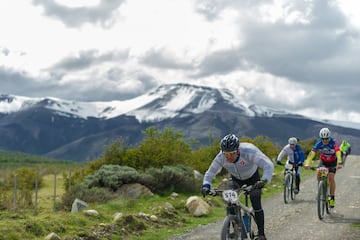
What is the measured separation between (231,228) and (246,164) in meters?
1.34

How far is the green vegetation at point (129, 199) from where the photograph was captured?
1261cm

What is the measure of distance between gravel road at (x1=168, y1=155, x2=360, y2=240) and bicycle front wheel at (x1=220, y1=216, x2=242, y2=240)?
3.71 metres

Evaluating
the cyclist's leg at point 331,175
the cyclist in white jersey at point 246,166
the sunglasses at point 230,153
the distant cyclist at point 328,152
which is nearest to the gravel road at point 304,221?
the cyclist's leg at point 331,175

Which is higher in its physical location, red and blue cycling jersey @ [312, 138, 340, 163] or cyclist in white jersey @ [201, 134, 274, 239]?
red and blue cycling jersey @ [312, 138, 340, 163]

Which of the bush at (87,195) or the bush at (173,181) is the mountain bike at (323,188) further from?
the bush at (87,195)

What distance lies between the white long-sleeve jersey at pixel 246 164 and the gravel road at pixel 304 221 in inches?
131

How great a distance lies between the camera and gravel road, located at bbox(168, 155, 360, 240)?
40.0 ft

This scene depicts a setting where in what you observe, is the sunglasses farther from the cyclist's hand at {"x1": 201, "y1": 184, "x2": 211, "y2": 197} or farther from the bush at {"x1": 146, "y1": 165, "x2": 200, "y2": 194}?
the bush at {"x1": 146, "y1": 165, "x2": 200, "y2": 194}

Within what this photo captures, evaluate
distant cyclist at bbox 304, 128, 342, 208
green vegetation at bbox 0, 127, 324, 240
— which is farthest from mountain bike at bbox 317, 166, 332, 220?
green vegetation at bbox 0, 127, 324, 240

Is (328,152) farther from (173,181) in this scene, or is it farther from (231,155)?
(173,181)

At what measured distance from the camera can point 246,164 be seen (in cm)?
915

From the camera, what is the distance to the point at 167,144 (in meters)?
27.8

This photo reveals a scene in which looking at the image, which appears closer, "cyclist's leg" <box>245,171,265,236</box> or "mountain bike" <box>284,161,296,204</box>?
"cyclist's leg" <box>245,171,265,236</box>

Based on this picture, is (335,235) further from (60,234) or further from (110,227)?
(60,234)
